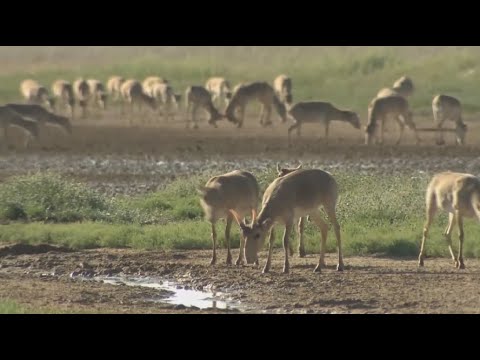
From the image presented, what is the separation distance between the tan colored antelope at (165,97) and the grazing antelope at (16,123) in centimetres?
A: 708

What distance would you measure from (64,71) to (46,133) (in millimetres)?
16356

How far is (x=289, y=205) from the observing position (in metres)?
14.1

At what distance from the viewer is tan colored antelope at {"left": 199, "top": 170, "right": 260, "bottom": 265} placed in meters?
14.8

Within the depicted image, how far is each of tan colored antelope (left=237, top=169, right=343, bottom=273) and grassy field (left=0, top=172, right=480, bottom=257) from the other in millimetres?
1339

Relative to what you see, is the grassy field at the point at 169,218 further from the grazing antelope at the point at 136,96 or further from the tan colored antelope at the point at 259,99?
the grazing antelope at the point at 136,96

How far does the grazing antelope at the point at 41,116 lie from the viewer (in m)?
31.8

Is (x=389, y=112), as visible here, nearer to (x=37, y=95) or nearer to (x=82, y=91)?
(x=82, y=91)

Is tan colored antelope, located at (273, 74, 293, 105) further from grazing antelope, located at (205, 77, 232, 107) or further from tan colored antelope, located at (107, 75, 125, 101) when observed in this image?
tan colored antelope, located at (107, 75, 125, 101)

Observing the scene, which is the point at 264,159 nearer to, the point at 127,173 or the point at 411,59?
the point at 127,173

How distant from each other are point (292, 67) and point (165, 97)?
27.3ft

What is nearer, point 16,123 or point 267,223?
point 267,223

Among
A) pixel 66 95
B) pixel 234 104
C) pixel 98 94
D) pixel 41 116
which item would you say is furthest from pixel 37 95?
pixel 234 104

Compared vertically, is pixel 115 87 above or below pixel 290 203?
above

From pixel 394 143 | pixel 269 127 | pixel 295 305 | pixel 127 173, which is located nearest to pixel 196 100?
pixel 269 127
